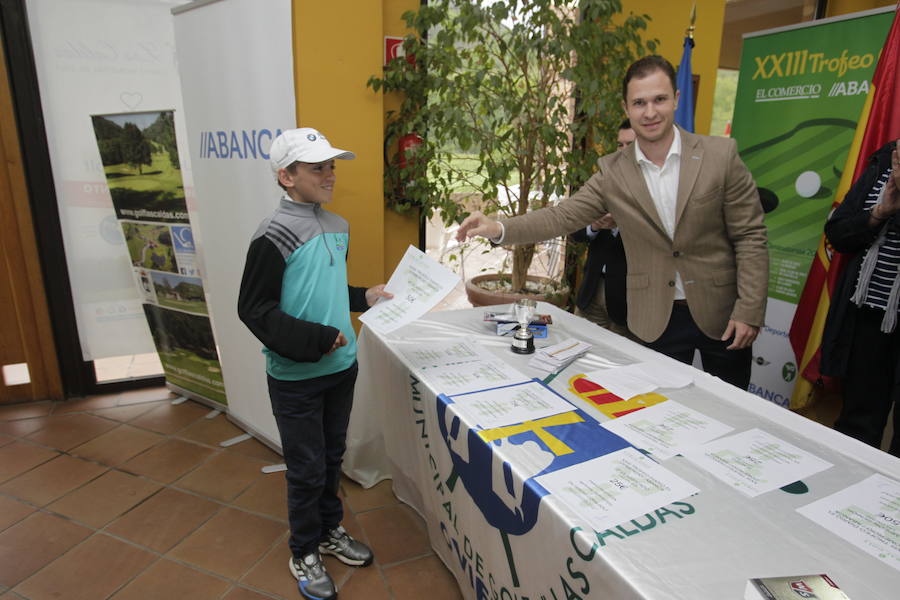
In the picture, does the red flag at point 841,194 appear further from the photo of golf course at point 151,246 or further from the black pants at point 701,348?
the photo of golf course at point 151,246

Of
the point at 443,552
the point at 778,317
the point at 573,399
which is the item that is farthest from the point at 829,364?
the point at 443,552

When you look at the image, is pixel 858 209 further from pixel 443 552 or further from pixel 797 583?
pixel 443 552

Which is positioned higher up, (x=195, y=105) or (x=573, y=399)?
(x=195, y=105)

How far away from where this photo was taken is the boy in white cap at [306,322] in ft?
4.91

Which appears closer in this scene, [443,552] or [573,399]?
[573,399]

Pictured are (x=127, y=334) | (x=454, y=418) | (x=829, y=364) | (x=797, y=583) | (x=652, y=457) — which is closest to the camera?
(x=797, y=583)

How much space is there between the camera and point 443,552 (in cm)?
Result: 184

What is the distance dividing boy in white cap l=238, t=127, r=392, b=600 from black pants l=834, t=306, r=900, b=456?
6.46 feet

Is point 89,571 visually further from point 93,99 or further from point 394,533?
point 93,99

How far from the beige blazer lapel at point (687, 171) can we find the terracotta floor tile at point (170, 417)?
8.72ft

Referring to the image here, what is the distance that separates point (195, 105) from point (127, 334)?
5.02 ft

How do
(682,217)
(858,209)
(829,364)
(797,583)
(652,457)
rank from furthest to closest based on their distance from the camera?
(829,364), (858,209), (682,217), (652,457), (797,583)

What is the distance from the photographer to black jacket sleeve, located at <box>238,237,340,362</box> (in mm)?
1478

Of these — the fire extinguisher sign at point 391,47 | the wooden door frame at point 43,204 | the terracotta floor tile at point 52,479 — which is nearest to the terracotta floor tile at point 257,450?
the terracotta floor tile at point 52,479
